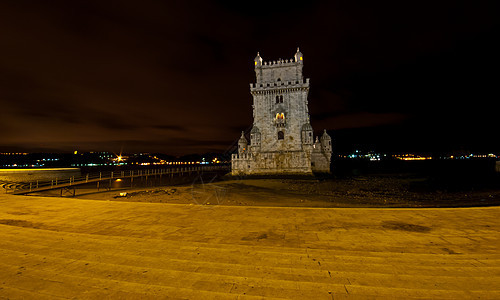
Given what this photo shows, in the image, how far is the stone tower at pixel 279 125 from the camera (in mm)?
35094

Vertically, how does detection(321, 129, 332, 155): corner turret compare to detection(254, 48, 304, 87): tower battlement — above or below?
below

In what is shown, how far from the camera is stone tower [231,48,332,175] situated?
35.1m

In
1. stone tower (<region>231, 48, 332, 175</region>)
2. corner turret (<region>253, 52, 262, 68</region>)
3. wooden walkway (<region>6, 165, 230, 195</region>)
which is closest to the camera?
wooden walkway (<region>6, 165, 230, 195</region>)

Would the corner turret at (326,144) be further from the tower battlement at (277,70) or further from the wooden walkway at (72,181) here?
the wooden walkway at (72,181)

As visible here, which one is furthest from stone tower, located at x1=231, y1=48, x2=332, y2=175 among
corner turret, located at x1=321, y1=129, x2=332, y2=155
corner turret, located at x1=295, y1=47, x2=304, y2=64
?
corner turret, located at x1=321, y1=129, x2=332, y2=155

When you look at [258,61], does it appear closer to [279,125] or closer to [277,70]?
[277,70]

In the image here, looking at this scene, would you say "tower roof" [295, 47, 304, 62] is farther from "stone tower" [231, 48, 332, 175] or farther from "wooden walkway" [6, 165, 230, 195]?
Result: "wooden walkway" [6, 165, 230, 195]

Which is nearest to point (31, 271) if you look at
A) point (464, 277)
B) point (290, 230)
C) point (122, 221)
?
point (122, 221)

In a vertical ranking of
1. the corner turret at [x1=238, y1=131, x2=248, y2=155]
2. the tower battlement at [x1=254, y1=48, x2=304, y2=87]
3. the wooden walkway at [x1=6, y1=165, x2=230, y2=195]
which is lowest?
the wooden walkway at [x1=6, y1=165, x2=230, y2=195]

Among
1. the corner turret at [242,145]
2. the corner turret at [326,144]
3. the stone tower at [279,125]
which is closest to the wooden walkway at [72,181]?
the corner turret at [242,145]

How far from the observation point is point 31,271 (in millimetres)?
4043

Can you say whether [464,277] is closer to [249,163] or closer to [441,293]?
[441,293]

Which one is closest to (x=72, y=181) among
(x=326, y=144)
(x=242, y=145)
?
(x=242, y=145)

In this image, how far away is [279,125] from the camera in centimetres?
3569
